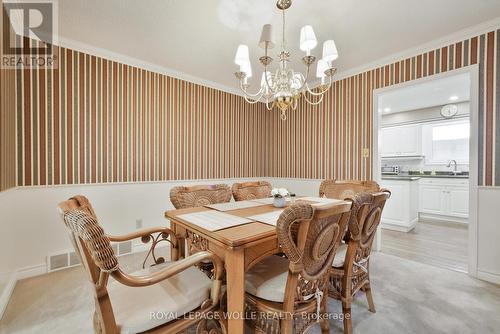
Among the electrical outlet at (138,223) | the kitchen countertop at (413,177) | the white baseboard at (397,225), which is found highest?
the kitchen countertop at (413,177)

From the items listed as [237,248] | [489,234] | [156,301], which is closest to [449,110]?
[489,234]

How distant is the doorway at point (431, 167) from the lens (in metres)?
2.48

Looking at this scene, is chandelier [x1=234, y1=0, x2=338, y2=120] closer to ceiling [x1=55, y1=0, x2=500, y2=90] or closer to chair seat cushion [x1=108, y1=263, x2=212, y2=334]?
ceiling [x1=55, y1=0, x2=500, y2=90]

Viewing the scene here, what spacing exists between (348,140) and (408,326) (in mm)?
2357

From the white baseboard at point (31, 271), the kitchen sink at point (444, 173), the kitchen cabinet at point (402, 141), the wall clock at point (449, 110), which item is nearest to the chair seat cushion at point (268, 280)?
the white baseboard at point (31, 271)

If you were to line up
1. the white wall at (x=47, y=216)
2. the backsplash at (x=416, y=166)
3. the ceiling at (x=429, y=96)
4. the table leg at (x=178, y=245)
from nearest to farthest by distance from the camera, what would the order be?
1. the table leg at (x=178, y=245)
2. the white wall at (x=47, y=216)
3. the ceiling at (x=429, y=96)
4. the backsplash at (x=416, y=166)

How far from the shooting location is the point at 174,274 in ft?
3.12

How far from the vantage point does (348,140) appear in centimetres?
325

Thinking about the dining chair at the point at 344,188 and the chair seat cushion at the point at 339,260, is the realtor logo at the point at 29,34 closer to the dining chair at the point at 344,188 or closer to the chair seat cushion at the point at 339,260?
the chair seat cushion at the point at 339,260

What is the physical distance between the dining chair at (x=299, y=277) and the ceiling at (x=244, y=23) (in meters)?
1.84

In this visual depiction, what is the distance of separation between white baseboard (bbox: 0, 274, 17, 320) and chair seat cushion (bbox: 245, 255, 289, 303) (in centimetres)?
197

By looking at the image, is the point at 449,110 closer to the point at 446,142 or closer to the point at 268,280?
the point at 446,142

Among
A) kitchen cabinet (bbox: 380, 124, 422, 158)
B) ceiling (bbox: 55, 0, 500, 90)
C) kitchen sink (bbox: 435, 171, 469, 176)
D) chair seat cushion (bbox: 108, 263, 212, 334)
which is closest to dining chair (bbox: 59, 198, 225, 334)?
chair seat cushion (bbox: 108, 263, 212, 334)

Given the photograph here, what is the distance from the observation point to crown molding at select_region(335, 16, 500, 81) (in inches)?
84.2
